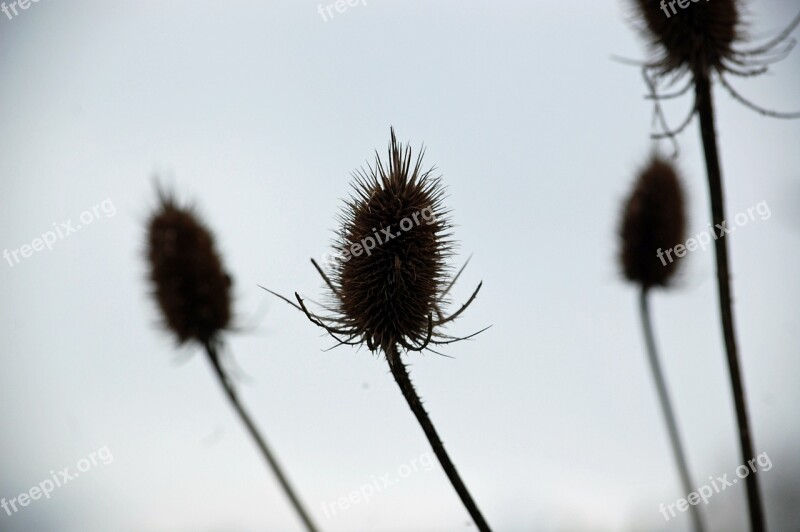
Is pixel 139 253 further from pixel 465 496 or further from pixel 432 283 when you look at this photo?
pixel 465 496

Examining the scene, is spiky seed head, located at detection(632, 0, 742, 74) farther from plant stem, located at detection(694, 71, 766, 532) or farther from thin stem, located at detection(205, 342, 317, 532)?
thin stem, located at detection(205, 342, 317, 532)

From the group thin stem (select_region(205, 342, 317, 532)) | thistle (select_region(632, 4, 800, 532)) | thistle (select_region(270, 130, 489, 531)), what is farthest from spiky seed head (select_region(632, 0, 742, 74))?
thin stem (select_region(205, 342, 317, 532))

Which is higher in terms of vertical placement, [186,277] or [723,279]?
[186,277]

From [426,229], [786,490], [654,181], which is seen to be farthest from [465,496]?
[786,490]

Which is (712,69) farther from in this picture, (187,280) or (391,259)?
(187,280)

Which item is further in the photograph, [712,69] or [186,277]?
[186,277]

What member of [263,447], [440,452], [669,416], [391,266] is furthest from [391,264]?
[669,416]
